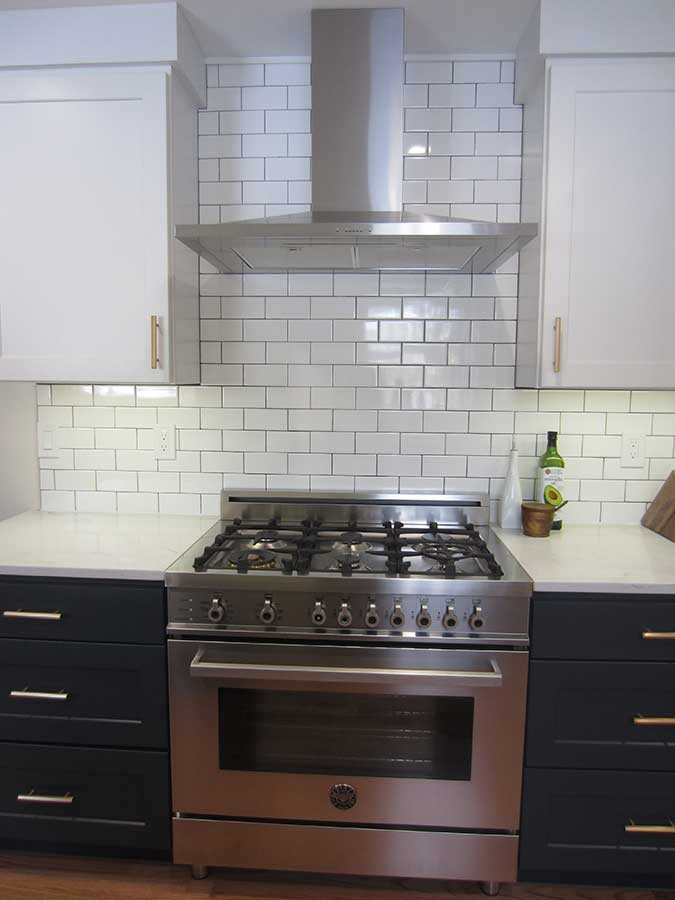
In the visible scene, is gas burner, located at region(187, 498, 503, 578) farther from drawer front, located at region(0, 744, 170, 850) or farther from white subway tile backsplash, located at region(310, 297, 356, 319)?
white subway tile backsplash, located at region(310, 297, 356, 319)

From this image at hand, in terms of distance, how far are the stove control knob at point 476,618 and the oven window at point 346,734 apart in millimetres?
226

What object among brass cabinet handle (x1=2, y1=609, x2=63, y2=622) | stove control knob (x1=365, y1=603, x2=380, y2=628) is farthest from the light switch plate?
stove control knob (x1=365, y1=603, x2=380, y2=628)

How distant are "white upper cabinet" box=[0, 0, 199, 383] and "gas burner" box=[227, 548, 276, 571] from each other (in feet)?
2.00

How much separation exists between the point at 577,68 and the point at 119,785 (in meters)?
2.52

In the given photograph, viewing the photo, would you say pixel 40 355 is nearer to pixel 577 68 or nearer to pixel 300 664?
pixel 300 664

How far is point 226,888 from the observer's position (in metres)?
1.79

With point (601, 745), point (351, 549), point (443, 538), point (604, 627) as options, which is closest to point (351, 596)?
point (351, 549)

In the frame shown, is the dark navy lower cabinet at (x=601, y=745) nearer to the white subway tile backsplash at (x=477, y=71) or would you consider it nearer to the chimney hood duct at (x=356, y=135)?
the chimney hood duct at (x=356, y=135)

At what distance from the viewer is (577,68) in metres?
1.84

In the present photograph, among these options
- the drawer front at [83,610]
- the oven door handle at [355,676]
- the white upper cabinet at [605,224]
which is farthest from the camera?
the white upper cabinet at [605,224]

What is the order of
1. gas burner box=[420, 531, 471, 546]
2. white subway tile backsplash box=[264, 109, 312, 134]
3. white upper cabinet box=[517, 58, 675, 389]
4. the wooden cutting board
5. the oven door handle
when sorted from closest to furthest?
the oven door handle → white upper cabinet box=[517, 58, 675, 389] → gas burner box=[420, 531, 471, 546] → the wooden cutting board → white subway tile backsplash box=[264, 109, 312, 134]

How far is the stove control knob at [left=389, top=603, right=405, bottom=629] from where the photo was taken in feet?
5.35

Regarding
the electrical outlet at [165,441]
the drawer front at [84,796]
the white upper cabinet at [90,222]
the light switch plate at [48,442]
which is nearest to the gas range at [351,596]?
the drawer front at [84,796]

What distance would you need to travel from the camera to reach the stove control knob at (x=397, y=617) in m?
1.63
